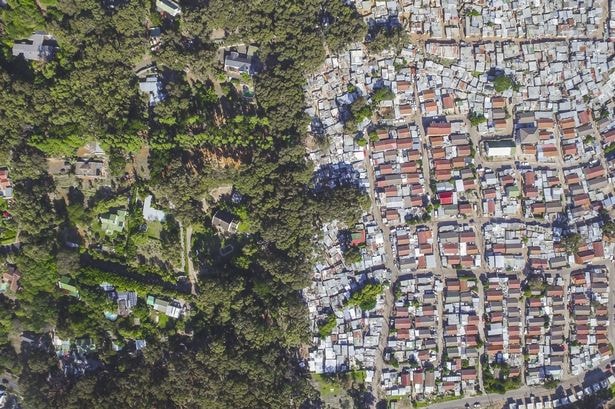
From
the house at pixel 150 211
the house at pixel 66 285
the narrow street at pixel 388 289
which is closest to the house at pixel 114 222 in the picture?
the house at pixel 150 211

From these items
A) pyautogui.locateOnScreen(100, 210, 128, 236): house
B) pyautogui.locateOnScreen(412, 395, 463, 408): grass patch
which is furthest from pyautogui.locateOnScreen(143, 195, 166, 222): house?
pyautogui.locateOnScreen(412, 395, 463, 408): grass patch

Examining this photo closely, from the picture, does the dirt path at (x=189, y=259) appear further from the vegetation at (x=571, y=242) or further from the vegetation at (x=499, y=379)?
the vegetation at (x=571, y=242)

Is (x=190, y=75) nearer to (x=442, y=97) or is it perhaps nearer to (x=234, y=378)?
(x=442, y=97)

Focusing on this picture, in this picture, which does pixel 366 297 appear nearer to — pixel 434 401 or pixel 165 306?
pixel 434 401

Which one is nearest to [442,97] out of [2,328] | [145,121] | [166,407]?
[145,121]

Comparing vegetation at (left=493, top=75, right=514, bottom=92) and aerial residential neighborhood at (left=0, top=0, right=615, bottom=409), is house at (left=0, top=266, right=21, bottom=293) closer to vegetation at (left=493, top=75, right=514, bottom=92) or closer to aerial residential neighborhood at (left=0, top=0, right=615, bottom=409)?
aerial residential neighborhood at (left=0, top=0, right=615, bottom=409)
